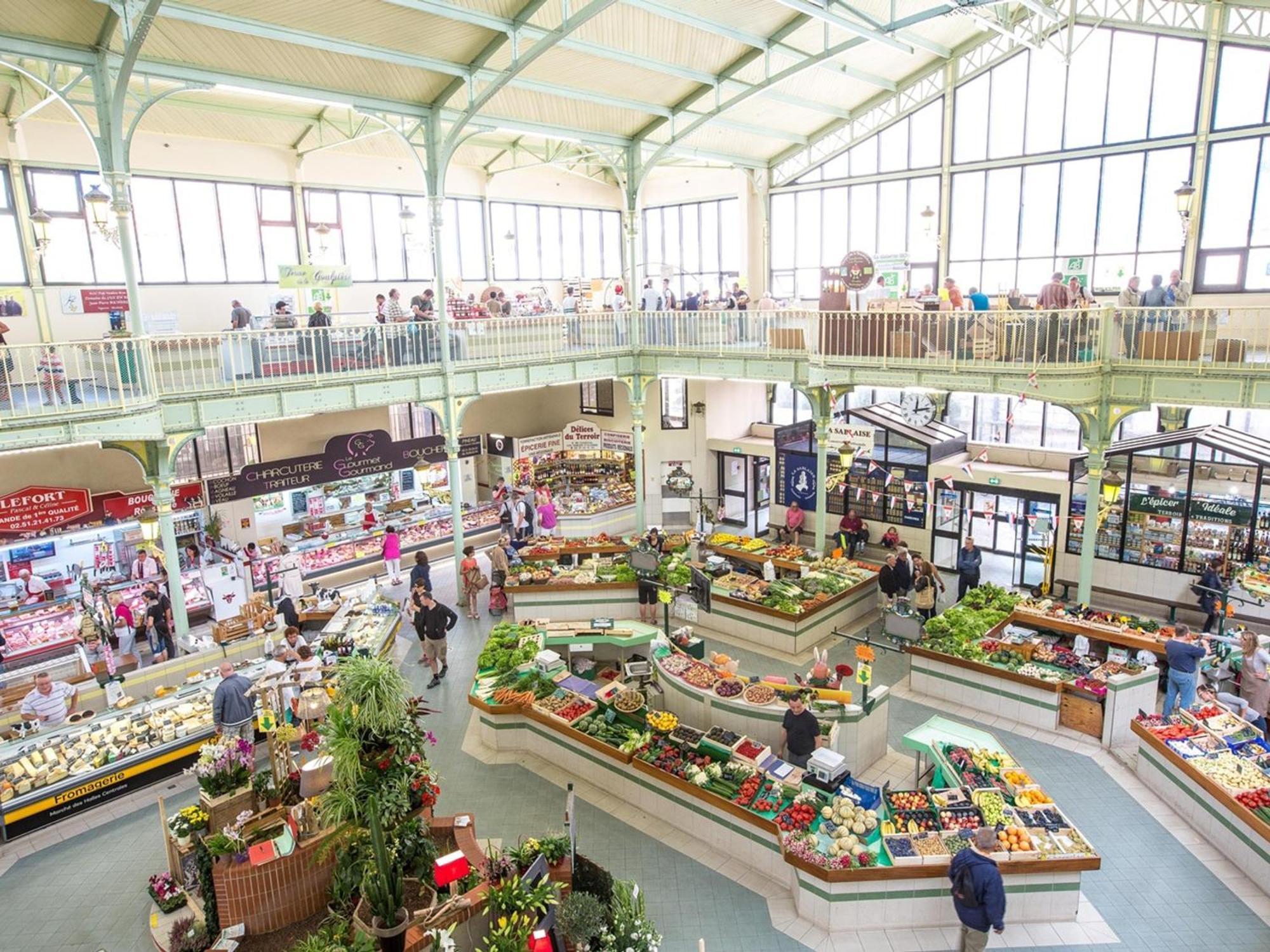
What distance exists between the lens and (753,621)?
1489 centimetres

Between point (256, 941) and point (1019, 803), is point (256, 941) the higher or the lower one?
the lower one

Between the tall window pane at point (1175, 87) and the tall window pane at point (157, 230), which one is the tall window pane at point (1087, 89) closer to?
the tall window pane at point (1175, 87)

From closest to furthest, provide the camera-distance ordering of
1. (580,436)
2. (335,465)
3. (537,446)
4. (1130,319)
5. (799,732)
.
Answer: (799,732) → (1130,319) → (335,465) → (537,446) → (580,436)

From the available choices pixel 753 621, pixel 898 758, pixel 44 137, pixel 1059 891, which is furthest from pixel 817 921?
pixel 44 137

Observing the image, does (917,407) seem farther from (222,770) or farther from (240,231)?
(222,770)

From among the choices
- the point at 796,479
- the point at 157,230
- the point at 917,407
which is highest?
the point at 157,230

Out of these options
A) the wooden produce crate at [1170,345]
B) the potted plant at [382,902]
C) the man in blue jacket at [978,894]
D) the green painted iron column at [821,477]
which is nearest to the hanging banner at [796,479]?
the green painted iron column at [821,477]

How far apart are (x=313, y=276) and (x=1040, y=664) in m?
14.4

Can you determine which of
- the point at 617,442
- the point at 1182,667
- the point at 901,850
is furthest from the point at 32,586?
the point at 1182,667

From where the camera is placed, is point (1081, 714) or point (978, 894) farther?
point (1081, 714)

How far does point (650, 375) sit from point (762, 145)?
26.4 ft

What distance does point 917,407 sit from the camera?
20.6 m

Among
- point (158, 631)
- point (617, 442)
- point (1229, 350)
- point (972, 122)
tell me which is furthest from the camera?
point (617, 442)

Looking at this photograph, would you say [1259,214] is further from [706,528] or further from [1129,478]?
[706,528]
